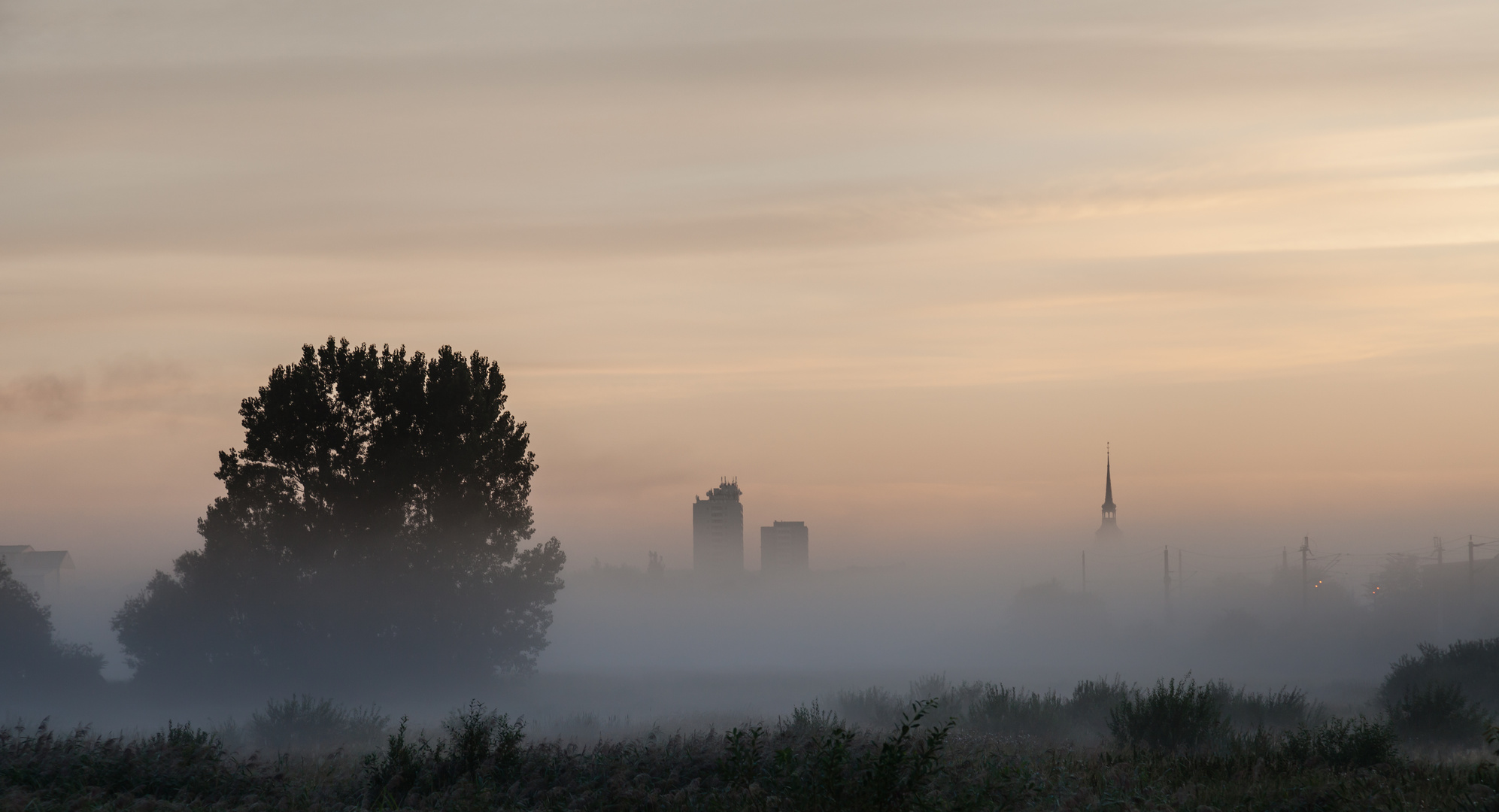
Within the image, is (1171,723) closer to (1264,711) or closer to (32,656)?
(1264,711)

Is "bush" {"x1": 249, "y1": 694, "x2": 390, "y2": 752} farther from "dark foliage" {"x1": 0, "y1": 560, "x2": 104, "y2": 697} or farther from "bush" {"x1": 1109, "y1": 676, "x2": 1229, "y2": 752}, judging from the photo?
"dark foliage" {"x1": 0, "y1": 560, "x2": 104, "y2": 697}

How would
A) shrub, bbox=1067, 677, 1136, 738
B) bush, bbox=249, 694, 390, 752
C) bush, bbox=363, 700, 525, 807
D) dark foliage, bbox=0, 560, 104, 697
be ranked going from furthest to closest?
dark foliage, bbox=0, 560, 104, 697 → bush, bbox=249, 694, 390, 752 → shrub, bbox=1067, 677, 1136, 738 → bush, bbox=363, 700, 525, 807

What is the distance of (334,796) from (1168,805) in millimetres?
10077

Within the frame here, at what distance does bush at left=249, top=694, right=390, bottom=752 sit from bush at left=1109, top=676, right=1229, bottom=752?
20.1 metres

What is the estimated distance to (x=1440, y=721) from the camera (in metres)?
25.2

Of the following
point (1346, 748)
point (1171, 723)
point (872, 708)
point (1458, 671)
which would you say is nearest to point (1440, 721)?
point (1171, 723)

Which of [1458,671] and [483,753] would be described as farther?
[1458,671]

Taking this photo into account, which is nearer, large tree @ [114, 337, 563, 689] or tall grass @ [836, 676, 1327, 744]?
tall grass @ [836, 676, 1327, 744]

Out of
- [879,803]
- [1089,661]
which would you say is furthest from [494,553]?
[1089,661]

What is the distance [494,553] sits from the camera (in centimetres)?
4528

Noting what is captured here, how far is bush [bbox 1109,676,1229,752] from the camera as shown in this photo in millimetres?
21531

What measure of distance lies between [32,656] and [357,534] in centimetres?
2152

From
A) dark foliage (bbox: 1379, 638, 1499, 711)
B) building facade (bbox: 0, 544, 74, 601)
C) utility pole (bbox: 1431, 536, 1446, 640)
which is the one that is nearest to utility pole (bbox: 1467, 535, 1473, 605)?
utility pole (bbox: 1431, 536, 1446, 640)

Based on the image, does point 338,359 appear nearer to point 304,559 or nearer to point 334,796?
point 304,559
